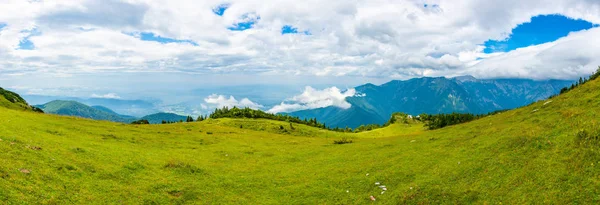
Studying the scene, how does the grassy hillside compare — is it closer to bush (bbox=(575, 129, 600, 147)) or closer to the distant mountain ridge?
bush (bbox=(575, 129, 600, 147))

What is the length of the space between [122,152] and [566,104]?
50.1 meters

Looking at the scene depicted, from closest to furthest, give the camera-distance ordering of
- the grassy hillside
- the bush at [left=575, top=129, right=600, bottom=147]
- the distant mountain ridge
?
the grassy hillside → the bush at [left=575, top=129, right=600, bottom=147] → the distant mountain ridge

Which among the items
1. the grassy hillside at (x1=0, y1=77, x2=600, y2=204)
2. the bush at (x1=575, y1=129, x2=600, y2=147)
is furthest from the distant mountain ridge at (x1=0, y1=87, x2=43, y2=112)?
the bush at (x1=575, y1=129, x2=600, y2=147)

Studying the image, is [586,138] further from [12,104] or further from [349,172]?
[12,104]

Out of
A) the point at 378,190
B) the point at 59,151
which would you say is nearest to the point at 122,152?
the point at 59,151

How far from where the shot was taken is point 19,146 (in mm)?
25703

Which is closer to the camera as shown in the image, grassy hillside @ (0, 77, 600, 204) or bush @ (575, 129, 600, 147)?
grassy hillside @ (0, 77, 600, 204)

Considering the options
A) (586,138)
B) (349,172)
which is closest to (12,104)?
(349,172)

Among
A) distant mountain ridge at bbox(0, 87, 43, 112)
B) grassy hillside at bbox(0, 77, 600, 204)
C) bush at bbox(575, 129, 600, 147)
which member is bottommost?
grassy hillside at bbox(0, 77, 600, 204)

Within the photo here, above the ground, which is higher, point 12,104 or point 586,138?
point 12,104

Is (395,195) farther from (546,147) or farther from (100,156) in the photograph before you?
(100,156)

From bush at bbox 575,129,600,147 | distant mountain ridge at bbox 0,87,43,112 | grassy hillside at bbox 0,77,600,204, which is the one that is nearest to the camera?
grassy hillside at bbox 0,77,600,204

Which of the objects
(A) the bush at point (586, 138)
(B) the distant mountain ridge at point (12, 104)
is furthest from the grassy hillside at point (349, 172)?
(B) the distant mountain ridge at point (12, 104)

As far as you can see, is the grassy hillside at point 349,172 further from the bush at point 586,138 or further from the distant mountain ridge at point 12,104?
the distant mountain ridge at point 12,104
